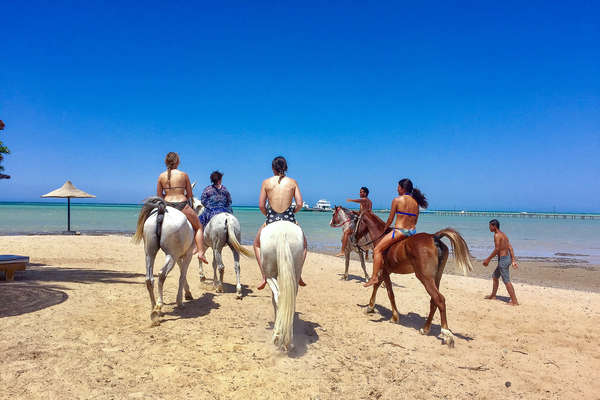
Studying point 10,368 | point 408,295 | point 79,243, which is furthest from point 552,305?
point 79,243

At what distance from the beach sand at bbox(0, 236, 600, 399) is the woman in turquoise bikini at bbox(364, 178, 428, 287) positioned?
124 cm

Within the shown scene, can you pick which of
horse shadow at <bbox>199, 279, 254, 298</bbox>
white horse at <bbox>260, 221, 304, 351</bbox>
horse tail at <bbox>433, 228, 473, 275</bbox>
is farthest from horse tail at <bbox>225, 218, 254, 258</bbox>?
horse tail at <bbox>433, 228, 473, 275</bbox>

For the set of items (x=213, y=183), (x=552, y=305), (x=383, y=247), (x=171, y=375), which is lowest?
(x=552, y=305)

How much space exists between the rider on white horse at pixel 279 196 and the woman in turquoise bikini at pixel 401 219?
1887 millimetres

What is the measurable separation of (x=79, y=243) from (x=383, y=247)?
14759mm

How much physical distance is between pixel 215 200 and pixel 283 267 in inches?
172

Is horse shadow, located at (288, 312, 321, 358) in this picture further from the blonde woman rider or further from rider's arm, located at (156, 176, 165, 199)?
rider's arm, located at (156, 176, 165, 199)

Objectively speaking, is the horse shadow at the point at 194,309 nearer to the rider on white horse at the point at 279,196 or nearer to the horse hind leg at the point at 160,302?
the horse hind leg at the point at 160,302

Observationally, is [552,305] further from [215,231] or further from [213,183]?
[213,183]

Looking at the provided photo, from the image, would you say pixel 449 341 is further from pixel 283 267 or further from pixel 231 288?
pixel 231 288

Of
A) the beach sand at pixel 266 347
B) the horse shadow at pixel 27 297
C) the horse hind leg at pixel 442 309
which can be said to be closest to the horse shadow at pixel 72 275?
the beach sand at pixel 266 347

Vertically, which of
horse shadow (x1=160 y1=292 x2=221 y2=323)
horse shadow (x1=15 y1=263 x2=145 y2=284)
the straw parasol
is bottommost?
horse shadow (x1=160 y1=292 x2=221 y2=323)

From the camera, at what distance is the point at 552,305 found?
825 cm

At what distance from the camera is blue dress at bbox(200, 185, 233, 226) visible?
822 centimetres
